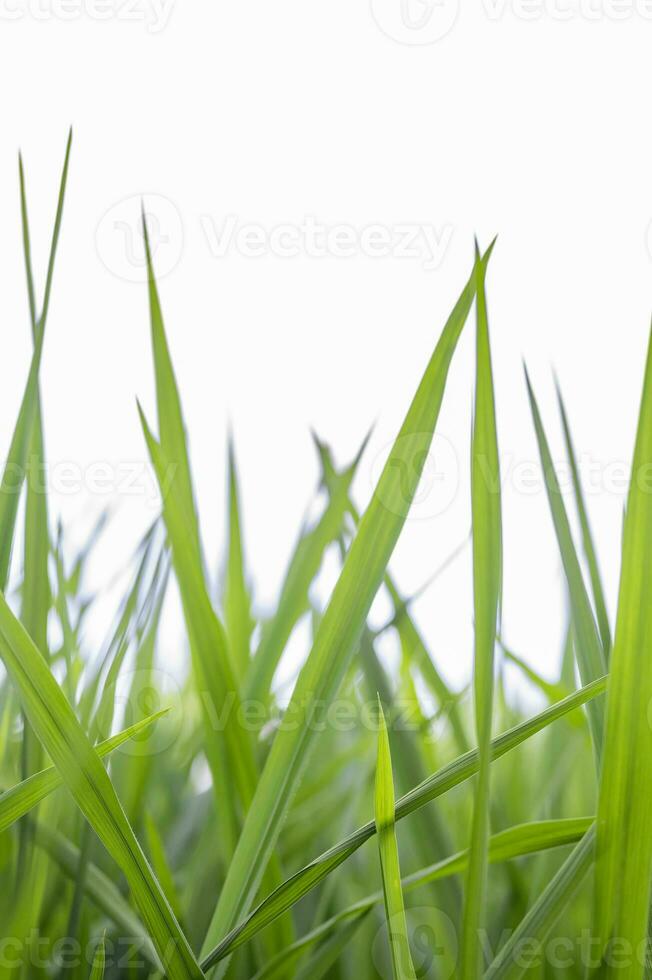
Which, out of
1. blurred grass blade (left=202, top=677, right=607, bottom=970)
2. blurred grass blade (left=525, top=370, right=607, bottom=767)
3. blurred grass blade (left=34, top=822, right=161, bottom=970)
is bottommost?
blurred grass blade (left=34, top=822, right=161, bottom=970)

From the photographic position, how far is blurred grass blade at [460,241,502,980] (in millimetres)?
173

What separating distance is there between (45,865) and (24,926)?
0.07 ft

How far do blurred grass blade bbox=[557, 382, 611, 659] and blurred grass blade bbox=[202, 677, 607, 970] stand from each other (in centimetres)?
→ 3

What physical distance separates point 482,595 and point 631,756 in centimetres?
5

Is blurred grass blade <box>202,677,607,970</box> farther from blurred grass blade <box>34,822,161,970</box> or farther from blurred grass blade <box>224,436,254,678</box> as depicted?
blurred grass blade <box>224,436,254,678</box>

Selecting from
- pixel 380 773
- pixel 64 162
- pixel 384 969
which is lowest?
pixel 384 969

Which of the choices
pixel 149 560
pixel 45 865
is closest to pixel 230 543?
pixel 149 560

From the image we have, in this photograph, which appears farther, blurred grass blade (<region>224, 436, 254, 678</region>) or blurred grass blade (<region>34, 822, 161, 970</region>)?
blurred grass blade (<region>224, 436, 254, 678</region>)

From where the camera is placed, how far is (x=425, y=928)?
0.27 meters

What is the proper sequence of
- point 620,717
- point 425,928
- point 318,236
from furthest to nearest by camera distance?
point 318,236, point 425,928, point 620,717

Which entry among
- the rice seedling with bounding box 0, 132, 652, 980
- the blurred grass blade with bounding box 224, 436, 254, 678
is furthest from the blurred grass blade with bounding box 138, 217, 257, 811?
the blurred grass blade with bounding box 224, 436, 254, 678

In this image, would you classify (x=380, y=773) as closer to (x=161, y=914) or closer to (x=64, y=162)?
(x=161, y=914)

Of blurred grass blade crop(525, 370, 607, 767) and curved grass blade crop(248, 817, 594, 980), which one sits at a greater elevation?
blurred grass blade crop(525, 370, 607, 767)

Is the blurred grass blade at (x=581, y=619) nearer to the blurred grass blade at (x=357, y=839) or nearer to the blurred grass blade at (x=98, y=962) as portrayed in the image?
the blurred grass blade at (x=357, y=839)
